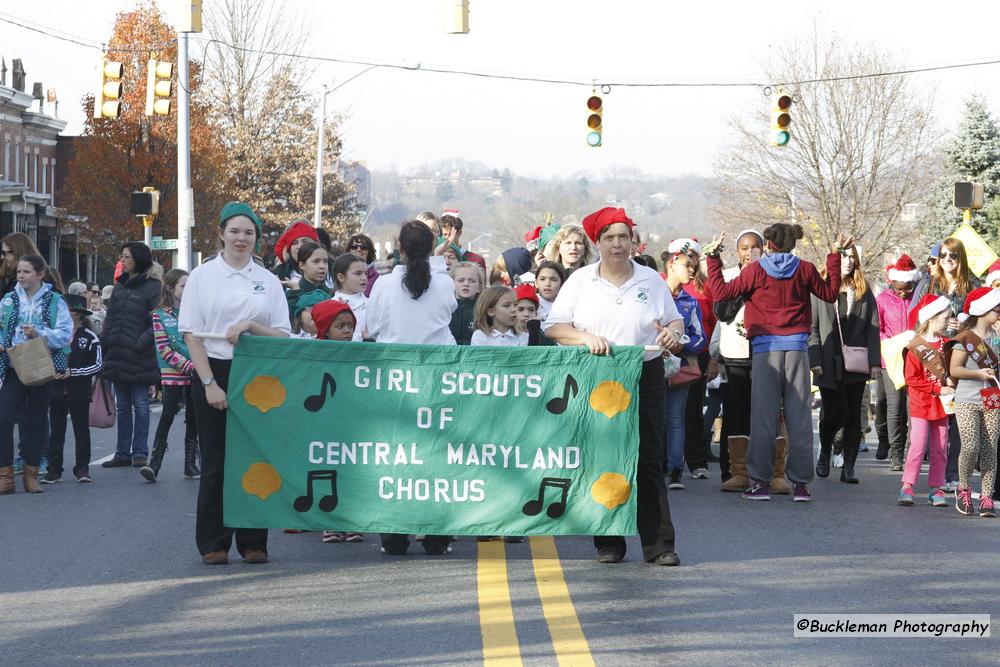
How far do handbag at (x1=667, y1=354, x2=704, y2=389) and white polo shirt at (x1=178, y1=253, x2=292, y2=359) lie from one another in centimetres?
488

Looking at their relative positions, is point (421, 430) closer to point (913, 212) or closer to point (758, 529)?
point (758, 529)

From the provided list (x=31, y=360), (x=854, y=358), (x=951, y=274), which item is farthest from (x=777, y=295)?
(x=31, y=360)

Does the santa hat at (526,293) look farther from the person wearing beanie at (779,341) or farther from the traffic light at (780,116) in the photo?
the traffic light at (780,116)

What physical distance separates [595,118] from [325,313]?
18073 millimetres

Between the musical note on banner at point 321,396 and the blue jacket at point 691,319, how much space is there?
4.77m

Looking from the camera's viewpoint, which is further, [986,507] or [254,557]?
[986,507]

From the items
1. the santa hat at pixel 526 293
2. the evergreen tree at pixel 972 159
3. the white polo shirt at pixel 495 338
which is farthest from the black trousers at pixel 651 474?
the evergreen tree at pixel 972 159

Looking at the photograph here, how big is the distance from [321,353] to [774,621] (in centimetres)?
310

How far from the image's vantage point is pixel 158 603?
783 centimetres

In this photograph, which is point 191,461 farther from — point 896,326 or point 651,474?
point 896,326

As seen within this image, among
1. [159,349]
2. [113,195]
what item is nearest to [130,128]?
[113,195]

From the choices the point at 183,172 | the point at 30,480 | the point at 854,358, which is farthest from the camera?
the point at 183,172

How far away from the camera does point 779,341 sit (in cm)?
1200

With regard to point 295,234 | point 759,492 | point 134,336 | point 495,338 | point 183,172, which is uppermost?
point 183,172
